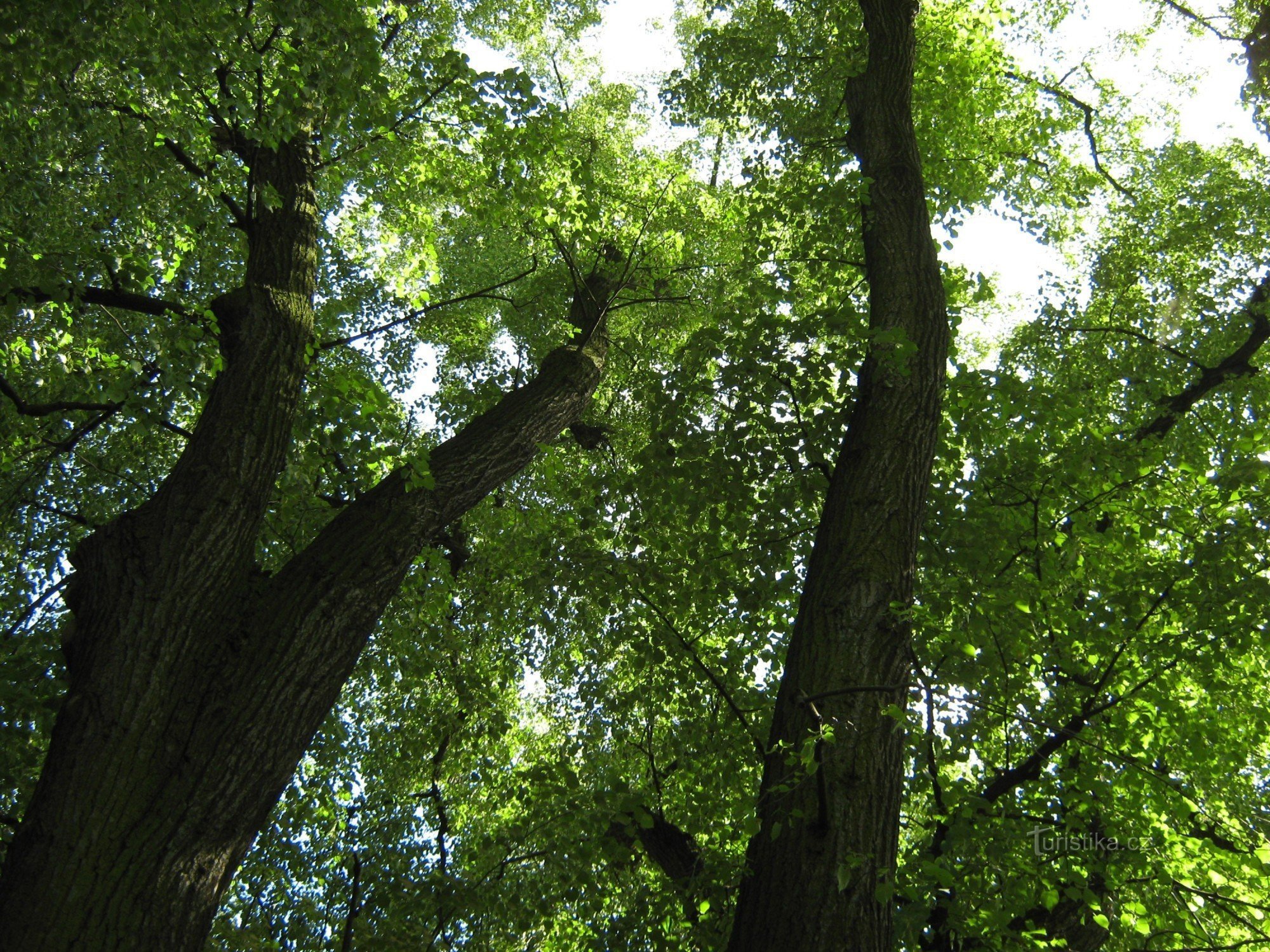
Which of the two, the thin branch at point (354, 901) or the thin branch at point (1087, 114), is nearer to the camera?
the thin branch at point (354, 901)

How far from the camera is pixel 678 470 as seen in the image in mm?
5285

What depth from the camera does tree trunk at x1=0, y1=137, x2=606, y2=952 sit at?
329 cm

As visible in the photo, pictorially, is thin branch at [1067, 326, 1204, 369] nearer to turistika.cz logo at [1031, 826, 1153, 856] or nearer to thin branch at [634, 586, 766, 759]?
turistika.cz logo at [1031, 826, 1153, 856]

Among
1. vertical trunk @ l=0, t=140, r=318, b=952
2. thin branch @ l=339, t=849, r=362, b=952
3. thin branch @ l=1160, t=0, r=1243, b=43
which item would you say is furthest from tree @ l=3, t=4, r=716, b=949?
thin branch @ l=1160, t=0, r=1243, b=43

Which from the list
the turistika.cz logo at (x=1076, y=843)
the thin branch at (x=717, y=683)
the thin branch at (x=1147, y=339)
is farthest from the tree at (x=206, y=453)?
the thin branch at (x=1147, y=339)

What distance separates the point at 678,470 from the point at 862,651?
1951 mm

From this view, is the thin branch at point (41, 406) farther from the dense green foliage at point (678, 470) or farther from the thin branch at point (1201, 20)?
the thin branch at point (1201, 20)

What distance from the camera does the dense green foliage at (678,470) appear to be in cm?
474

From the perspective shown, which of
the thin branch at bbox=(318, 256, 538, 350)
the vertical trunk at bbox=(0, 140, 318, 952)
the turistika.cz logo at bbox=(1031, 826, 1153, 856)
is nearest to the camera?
the vertical trunk at bbox=(0, 140, 318, 952)

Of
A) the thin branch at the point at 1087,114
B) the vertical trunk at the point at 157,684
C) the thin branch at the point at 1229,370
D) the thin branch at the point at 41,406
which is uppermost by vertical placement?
the thin branch at the point at 1087,114

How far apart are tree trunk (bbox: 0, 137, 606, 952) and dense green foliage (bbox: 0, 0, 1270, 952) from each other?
1.07 ft

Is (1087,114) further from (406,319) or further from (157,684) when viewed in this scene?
(157,684)

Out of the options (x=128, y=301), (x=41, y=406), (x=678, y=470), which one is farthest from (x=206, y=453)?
(x=678, y=470)

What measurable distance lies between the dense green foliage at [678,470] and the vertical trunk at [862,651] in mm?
365
